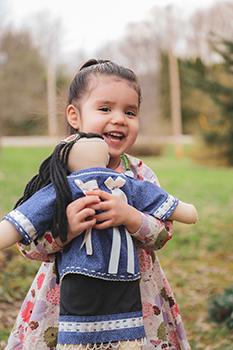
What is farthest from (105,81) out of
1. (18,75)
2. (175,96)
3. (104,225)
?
(175,96)

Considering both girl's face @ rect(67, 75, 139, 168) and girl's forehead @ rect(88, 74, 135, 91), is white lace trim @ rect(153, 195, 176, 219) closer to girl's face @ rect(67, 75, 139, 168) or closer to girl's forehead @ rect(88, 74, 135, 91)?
girl's face @ rect(67, 75, 139, 168)

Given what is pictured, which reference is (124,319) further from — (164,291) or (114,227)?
(164,291)

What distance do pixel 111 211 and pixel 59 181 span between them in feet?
0.61

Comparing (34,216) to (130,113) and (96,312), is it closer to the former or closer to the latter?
(96,312)

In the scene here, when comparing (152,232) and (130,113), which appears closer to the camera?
(152,232)

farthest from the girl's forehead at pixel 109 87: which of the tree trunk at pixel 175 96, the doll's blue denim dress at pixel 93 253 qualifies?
the tree trunk at pixel 175 96

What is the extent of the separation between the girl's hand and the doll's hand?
0.02 m

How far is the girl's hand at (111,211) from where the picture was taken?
6.64 ft

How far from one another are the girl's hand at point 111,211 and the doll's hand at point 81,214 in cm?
2

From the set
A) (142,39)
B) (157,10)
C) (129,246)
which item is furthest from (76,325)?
(142,39)

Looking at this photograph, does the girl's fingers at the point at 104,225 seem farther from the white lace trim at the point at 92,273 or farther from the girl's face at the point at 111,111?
the girl's face at the point at 111,111

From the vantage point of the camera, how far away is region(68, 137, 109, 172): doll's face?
205 cm

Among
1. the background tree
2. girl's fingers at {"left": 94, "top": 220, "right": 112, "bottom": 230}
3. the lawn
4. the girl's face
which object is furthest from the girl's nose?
the background tree

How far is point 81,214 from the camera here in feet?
6.54
